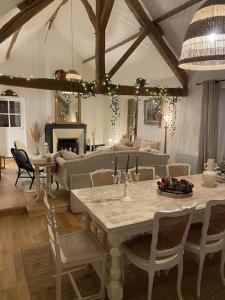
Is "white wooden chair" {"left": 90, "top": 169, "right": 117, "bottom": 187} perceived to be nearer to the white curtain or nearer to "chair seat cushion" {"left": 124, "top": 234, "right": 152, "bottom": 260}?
"chair seat cushion" {"left": 124, "top": 234, "right": 152, "bottom": 260}

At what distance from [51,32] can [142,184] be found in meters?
7.14

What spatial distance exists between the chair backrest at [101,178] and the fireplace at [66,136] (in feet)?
17.9

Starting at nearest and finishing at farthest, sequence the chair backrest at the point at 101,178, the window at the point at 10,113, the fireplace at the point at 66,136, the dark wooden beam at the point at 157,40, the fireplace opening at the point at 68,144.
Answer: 1. the chair backrest at the point at 101,178
2. the dark wooden beam at the point at 157,40
3. the window at the point at 10,113
4. the fireplace at the point at 66,136
5. the fireplace opening at the point at 68,144

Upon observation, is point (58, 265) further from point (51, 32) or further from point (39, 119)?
point (51, 32)

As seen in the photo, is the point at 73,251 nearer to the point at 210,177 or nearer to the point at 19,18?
the point at 210,177

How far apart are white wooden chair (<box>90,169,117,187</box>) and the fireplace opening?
566 cm

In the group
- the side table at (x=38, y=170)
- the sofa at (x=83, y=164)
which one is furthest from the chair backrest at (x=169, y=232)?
the side table at (x=38, y=170)

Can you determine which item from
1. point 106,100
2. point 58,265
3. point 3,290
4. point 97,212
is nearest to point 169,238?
point 97,212

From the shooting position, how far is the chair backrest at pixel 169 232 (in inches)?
69.1

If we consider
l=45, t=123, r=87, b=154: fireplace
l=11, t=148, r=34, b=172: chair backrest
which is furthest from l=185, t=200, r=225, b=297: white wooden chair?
l=45, t=123, r=87, b=154: fireplace

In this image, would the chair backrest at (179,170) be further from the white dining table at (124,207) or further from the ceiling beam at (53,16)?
the ceiling beam at (53,16)

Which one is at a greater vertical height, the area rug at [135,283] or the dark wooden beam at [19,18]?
the dark wooden beam at [19,18]

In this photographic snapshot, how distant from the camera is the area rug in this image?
2.15 m

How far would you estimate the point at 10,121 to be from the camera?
7.79 metres
